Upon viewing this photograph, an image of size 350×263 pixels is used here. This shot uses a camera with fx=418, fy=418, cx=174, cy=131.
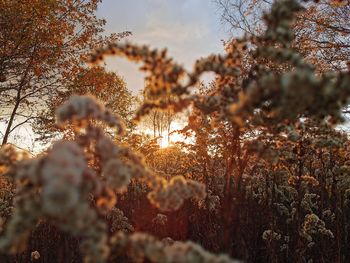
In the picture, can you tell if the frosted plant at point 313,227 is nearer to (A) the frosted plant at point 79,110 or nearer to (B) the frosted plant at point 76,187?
(B) the frosted plant at point 76,187

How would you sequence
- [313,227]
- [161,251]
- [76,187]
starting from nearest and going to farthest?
[76,187], [161,251], [313,227]

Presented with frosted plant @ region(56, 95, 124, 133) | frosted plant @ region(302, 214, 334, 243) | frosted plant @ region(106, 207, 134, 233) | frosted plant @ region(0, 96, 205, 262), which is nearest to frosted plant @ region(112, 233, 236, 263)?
frosted plant @ region(0, 96, 205, 262)

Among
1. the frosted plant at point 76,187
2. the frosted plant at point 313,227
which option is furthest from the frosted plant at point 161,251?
the frosted plant at point 313,227

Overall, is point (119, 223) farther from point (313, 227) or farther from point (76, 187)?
point (76, 187)

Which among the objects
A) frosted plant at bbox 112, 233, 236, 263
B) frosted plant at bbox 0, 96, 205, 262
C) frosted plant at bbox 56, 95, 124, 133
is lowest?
frosted plant at bbox 112, 233, 236, 263

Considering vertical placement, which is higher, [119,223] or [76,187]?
[76,187]

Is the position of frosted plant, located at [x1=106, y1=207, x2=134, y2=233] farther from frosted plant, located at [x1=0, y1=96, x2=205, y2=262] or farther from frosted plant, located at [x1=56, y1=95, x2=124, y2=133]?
frosted plant, located at [x1=56, y1=95, x2=124, y2=133]

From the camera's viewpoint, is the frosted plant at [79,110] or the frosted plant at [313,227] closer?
Result: the frosted plant at [79,110]

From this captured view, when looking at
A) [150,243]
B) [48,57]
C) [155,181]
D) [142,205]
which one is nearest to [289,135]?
[155,181]

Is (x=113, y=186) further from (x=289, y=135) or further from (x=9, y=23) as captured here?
(x=9, y=23)

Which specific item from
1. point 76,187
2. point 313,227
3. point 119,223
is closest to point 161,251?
point 76,187

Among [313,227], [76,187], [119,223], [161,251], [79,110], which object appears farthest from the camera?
[119,223]

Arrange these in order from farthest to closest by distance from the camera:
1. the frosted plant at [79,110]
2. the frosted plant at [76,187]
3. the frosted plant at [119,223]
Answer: the frosted plant at [119,223], the frosted plant at [79,110], the frosted plant at [76,187]

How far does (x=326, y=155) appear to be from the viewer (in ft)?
32.3
